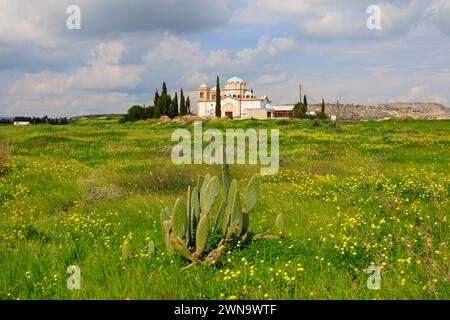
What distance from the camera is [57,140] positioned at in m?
32.0

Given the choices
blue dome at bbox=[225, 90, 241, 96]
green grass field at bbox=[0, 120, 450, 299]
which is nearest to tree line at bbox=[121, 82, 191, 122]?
blue dome at bbox=[225, 90, 241, 96]

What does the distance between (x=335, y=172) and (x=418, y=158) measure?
22.8ft

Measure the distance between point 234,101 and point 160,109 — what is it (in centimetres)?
2999

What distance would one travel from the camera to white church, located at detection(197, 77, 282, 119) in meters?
116

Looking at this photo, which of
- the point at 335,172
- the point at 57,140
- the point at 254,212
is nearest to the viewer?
the point at 254,212

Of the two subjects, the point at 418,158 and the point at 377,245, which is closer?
the point at 377,245

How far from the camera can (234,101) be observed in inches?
4766

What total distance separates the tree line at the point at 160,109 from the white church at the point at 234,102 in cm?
1231

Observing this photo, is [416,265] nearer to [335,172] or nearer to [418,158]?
[335,172]

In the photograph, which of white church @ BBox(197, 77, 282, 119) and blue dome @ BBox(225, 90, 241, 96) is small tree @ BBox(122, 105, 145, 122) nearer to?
white church @ BBox(197, 77, 282, 119)

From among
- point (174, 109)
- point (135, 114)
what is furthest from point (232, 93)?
point (135, 114)

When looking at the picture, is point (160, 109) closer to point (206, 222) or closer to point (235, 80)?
point (235, 80)

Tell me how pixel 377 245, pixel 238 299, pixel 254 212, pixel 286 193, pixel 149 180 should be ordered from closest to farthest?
pixel 238 299, pixel 377 245, pixel 254 212, pixel 286 193, pixel 149 180
